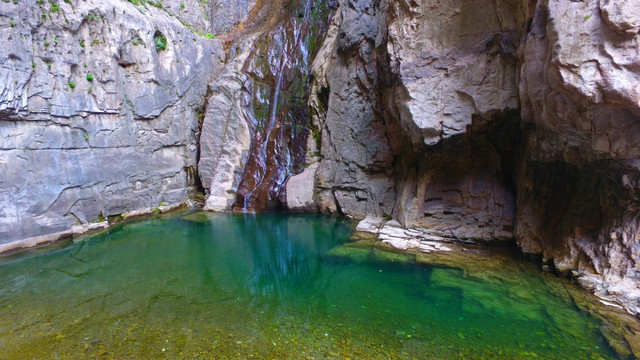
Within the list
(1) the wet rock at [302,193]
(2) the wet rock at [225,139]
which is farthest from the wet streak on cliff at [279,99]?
(1) the wet rock at [302,193]

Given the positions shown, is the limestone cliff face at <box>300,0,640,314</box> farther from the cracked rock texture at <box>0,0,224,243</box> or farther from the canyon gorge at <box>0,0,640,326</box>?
the cracked rock texture at <box>0,0,224,243</box>

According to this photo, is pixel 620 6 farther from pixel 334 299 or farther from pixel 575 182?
pixel 334 299

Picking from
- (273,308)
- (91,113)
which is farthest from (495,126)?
(91,113)

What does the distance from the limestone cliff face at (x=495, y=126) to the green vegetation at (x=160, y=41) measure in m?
5.70

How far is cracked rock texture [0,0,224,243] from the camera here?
833 centimetres

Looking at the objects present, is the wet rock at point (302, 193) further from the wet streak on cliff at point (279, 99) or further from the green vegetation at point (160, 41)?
the green vegetation at point (160, 41)

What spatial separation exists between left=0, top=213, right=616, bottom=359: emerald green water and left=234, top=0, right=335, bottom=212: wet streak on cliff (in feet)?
14.9

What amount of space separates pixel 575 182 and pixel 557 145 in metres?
0.90

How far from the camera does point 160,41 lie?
11992 millimetres

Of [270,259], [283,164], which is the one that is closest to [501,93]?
[270,259]

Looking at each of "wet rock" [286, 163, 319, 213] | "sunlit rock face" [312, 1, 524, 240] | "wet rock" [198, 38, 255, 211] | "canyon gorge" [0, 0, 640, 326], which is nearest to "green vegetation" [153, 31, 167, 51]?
"canyon gorge" [0, 0, 640, 326]

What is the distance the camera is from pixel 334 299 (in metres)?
5.70

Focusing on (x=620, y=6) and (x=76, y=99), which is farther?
(x=76, y=99)

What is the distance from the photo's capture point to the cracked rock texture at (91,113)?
27.3ft
